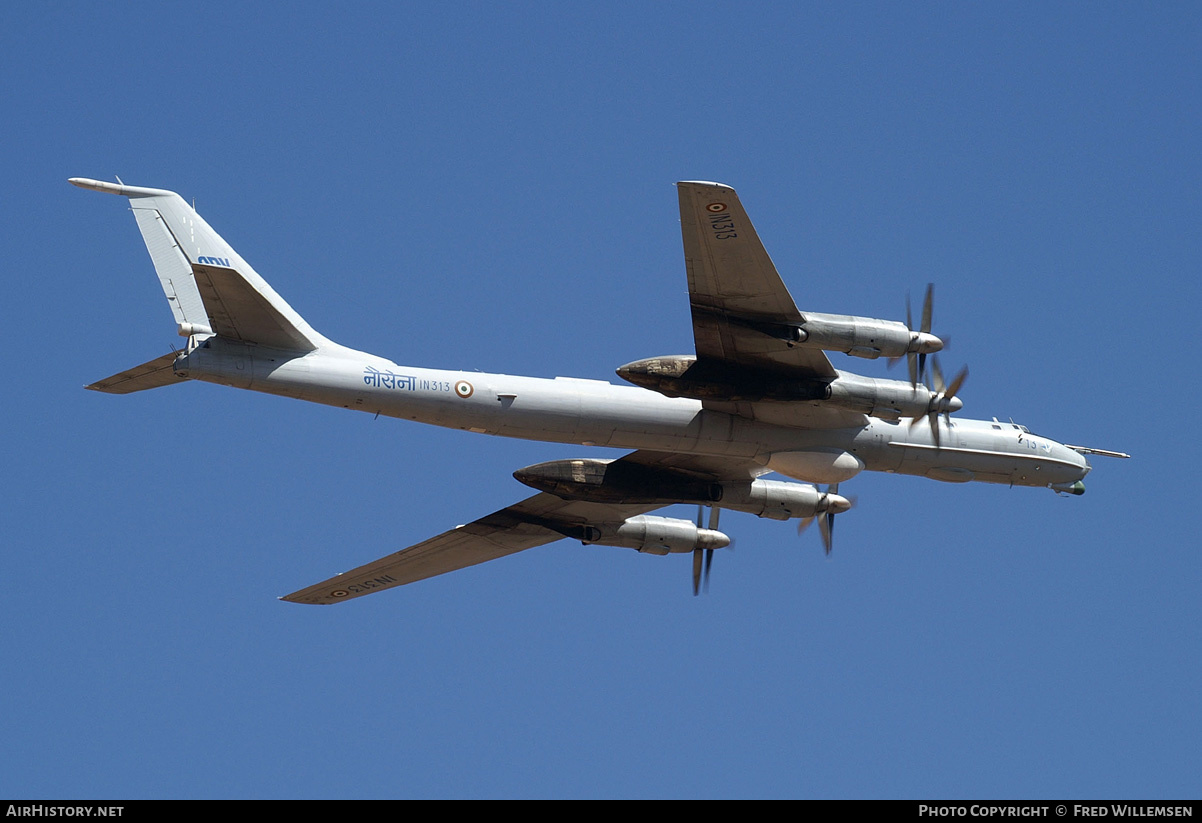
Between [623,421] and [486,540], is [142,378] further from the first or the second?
[486,540]

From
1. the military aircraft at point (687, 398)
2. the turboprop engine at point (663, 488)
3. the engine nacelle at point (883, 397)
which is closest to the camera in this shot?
the military aircraft at point (687, 398)

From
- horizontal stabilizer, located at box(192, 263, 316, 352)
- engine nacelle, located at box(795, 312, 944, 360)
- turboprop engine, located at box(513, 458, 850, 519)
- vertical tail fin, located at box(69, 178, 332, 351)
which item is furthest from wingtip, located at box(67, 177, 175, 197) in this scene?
engine nacelle, located at box(795, 312, 944, 360)

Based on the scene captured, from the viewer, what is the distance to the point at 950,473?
33.0m

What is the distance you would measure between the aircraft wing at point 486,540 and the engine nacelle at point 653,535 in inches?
10.1

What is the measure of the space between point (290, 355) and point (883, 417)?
1226 centimetres

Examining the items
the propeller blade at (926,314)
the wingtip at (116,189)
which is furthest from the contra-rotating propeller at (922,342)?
the wingtip at (116,189)

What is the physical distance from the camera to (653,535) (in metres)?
35.4

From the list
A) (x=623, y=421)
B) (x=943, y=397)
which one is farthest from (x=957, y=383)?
(x=623, y=421)

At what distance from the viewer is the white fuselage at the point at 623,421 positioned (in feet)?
90.5

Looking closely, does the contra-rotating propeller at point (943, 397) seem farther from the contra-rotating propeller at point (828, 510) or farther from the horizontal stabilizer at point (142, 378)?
the horizontal stabilizer at point (142, 378)
